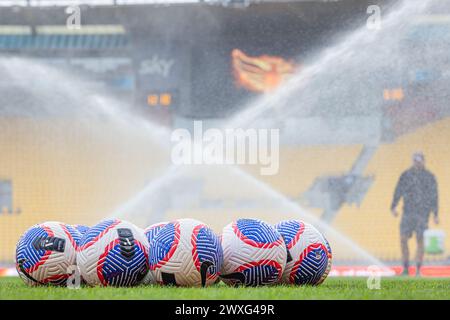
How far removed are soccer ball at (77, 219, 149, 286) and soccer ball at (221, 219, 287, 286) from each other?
78cm

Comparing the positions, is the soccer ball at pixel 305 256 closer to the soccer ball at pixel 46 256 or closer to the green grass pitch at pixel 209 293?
the green grass pitch at pixel 209 293

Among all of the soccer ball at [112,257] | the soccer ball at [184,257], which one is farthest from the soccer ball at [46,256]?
the soccer ball at [184,257]

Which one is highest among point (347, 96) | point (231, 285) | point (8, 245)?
point (347, 96)

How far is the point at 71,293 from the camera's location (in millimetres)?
6738

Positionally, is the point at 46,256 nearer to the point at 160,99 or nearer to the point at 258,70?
the point at 160,99

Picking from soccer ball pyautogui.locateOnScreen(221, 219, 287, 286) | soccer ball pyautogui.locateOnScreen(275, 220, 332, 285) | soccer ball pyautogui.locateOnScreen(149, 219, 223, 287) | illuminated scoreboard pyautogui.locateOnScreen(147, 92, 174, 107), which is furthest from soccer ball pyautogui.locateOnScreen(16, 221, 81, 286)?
illuminated scoreboard pyautogui.locateOnScreen(147, 92, 174, 107)

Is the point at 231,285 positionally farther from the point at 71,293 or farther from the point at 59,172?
the point at 59,172

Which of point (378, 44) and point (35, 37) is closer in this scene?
point (378, 44)

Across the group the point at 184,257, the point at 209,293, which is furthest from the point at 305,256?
the point at 209,293

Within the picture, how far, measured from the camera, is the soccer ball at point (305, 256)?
799 cm

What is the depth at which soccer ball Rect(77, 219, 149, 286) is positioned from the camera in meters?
7.42

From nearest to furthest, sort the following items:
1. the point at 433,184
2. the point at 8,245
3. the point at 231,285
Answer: the point at 231,285 → the point at 433,184 → the point at 8,245
